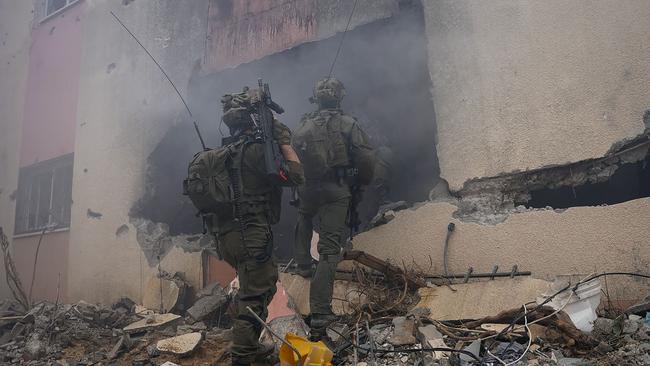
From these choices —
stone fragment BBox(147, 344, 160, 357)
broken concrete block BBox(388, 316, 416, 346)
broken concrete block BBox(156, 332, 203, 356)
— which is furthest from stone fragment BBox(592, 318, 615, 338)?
stone fragment BBox(147, 344, 160, 357)

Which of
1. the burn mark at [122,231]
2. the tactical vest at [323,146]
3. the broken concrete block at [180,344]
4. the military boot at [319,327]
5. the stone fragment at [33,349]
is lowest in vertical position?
the stone fragment at [33,349]

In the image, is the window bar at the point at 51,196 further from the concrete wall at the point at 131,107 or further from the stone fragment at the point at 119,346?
the stone fragment at the point at 119,346

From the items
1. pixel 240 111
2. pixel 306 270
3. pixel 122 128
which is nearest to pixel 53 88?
pixel 122 128

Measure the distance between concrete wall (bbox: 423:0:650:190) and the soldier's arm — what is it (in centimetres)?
145

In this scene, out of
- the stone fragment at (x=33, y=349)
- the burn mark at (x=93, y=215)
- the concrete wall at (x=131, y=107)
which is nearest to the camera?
the stone fragment at (x=33, y=349)

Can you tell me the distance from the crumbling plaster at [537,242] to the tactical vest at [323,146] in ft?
2.68

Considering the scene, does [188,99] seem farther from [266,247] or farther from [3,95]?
[3,95]

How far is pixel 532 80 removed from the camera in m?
3.80

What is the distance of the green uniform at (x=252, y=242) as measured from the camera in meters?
3.03

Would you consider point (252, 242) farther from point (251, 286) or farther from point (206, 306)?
point (206, 306)

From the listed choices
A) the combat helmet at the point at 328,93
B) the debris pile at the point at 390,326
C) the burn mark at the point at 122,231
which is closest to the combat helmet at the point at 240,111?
the combat helmet at the point at 328,93

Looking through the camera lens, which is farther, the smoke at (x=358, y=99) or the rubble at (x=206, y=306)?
the rubble at (x=206, y=306)

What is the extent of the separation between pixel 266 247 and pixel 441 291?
1389 millimetres

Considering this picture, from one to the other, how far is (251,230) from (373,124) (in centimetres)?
243
